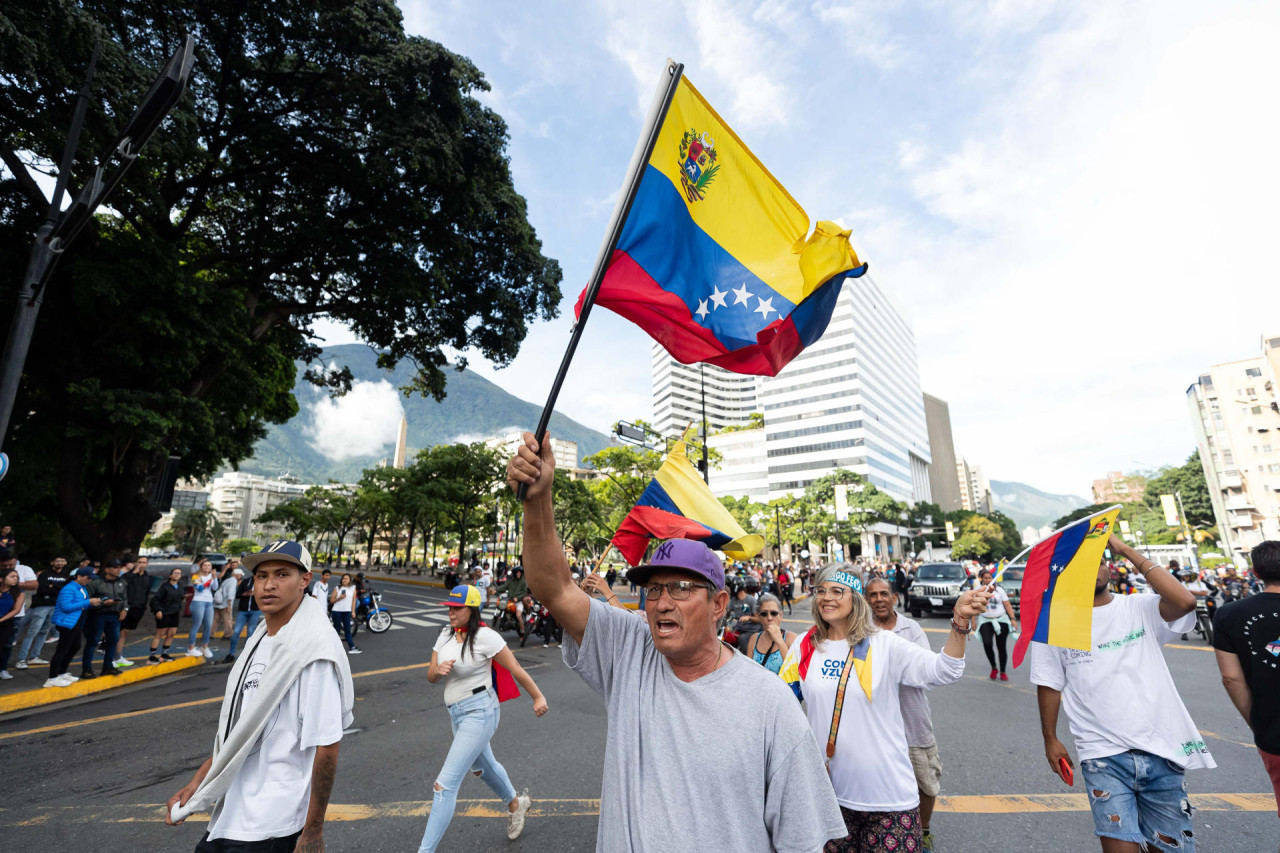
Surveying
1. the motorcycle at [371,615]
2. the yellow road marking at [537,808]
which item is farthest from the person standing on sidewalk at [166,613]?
the yellow road marking at [537,808]

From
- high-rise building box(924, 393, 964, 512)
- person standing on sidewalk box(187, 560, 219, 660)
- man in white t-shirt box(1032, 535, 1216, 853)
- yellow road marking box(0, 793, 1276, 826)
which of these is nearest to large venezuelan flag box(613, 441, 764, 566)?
yellow road marking box(0, 793, 1276, 826)

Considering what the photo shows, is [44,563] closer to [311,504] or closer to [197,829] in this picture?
[197,829]

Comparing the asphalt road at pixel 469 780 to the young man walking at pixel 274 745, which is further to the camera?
the asphalt road at pixel 469 780

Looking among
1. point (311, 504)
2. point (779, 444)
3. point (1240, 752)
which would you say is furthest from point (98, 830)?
point (779, 444)

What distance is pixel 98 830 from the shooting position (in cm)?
410

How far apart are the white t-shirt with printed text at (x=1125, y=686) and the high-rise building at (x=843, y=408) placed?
297 feet

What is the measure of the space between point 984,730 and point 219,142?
19.9 meters

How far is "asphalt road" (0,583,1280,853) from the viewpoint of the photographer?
403cm

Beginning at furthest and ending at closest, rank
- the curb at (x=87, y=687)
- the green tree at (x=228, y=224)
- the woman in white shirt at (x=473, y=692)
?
1. the green tree at (x=228, y=224)
2. the curb at (x=87, y=687)
3. the woman in white shirt at (x=473, y=692)

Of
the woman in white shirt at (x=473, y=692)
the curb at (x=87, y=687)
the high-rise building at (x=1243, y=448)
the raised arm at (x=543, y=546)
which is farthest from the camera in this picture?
the high-rise building at (x=1243, y=448)

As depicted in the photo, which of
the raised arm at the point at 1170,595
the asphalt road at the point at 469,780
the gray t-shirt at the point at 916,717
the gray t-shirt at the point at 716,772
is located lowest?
the asphalt road at the point at 469,780

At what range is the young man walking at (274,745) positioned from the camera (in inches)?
90.9

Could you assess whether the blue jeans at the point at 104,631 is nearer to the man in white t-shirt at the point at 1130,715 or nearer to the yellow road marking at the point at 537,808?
the yellow road marking at the point at 537,808

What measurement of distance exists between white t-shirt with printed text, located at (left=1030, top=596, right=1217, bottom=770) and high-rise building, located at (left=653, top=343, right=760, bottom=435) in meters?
134
